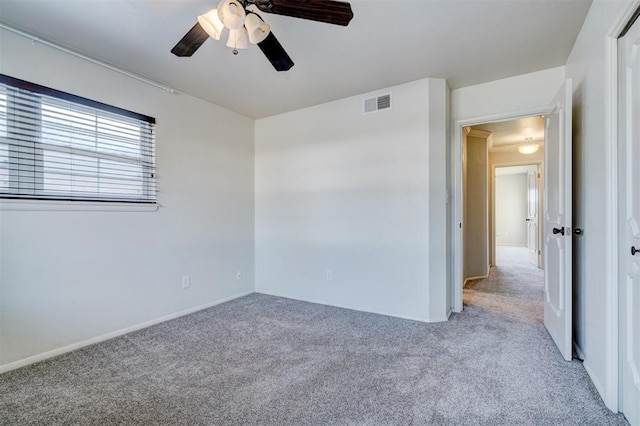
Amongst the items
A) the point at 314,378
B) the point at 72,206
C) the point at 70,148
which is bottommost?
the point at 314,378

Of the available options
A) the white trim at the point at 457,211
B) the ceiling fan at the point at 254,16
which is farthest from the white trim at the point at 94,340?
the white trim at the point at 457,211

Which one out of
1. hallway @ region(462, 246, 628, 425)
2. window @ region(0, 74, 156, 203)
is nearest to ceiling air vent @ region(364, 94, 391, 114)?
window @ region(0, 74, 156, 203)

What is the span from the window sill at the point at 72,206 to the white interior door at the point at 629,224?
3561 millimetres

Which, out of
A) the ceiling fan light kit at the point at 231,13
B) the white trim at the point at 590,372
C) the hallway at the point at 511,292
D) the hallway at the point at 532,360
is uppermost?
the ceiling fan light kit at the point at 231,13

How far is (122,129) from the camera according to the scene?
2.81 metres

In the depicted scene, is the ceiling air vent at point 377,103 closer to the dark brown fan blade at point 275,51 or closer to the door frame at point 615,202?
the dark brown fan blade at point 275,51

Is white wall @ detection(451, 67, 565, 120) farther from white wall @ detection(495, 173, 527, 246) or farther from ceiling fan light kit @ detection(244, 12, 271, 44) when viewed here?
white wall @ detection(495, 173, 527, 246)

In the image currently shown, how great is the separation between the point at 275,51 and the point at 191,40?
1.68 feet

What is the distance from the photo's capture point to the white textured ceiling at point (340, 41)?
1959mm

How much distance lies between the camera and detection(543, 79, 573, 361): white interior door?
2170 millimetres

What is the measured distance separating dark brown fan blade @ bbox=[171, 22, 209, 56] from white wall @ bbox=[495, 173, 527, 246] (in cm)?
1035

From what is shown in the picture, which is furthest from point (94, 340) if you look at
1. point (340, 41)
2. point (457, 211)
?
point (457, 211)

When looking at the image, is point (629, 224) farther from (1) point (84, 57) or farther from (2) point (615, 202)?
(1) point (84, 57)

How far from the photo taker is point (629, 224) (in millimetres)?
1539
